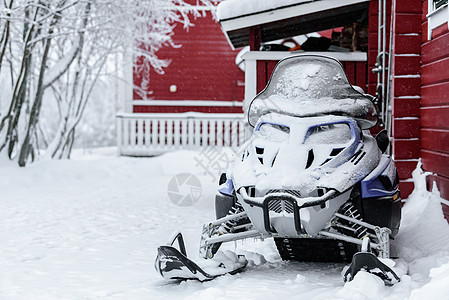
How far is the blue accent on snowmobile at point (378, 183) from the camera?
3.86 m

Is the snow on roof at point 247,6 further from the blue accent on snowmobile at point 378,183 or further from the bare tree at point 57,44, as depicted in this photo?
the bare tree at point 57,44

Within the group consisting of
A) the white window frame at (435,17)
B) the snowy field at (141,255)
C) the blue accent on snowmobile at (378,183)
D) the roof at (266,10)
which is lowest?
the snowy field at (141,255)

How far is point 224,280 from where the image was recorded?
12.4ft

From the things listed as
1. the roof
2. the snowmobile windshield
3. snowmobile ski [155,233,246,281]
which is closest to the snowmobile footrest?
snowmobile ski [155,233,246,281]

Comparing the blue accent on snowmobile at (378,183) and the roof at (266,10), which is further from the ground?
the roof at (266,10)

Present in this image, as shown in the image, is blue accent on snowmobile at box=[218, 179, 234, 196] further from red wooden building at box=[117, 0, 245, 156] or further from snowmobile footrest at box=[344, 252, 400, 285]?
red wooden building at box=[117, 0, 245, 156]

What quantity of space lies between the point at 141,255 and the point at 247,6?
3.47 m

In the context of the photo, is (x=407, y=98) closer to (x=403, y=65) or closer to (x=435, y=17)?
(x=403, y=65)

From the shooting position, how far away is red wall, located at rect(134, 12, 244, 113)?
1703 cm

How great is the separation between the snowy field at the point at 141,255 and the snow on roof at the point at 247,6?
2436 mm

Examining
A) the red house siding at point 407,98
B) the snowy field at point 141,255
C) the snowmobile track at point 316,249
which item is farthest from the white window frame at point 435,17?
the snowmobile track at point 316,249

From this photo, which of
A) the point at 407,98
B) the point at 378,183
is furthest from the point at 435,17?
the point at 378,183

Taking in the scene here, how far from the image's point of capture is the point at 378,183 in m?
3.95

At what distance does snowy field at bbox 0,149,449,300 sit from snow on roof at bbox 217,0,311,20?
244 cm
